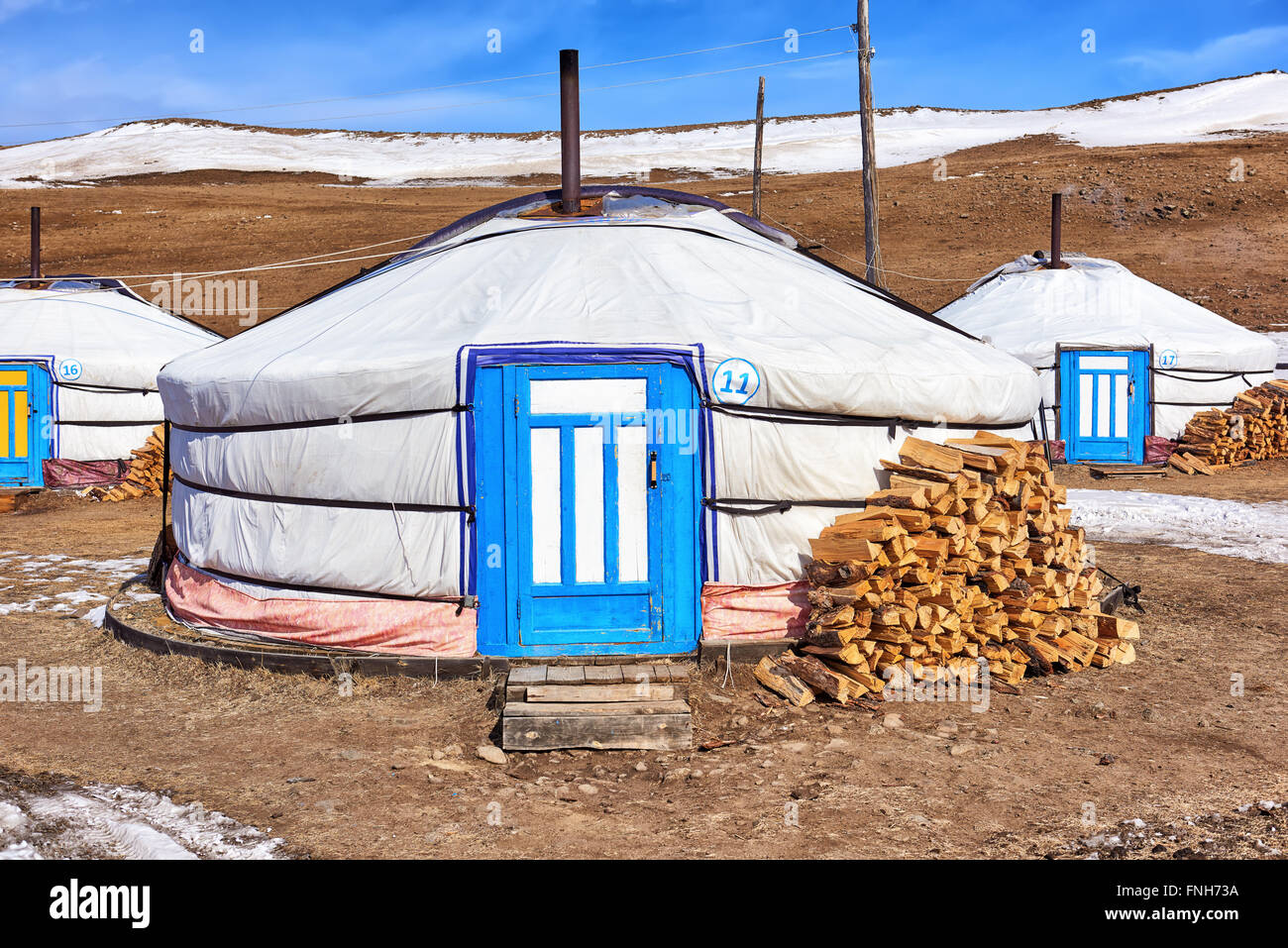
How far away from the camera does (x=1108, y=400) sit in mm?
13648

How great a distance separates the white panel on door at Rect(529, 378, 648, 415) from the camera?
5.41 metres

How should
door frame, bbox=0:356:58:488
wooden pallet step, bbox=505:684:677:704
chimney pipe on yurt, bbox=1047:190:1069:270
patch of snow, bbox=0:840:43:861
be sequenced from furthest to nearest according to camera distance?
chimney pipe on yurt, bbox=1047:190:1069:270
door frame, bbox=0:356:58:488
wooden pallet step, bbox=505:684:677:704
patch of snow, bbox=0:840:43:861

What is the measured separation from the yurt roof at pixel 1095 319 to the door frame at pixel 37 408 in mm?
11137

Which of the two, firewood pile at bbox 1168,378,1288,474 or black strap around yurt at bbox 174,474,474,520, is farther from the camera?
firewood pile at bbox 1168,378,1288,474

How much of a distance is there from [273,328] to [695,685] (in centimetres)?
338

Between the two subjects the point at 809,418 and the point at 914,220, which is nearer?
the point at 809,418

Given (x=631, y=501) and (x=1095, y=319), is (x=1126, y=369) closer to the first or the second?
(x=1095, y=319)

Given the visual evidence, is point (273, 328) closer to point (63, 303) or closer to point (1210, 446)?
point (63, 303)

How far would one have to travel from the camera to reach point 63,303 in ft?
45.1

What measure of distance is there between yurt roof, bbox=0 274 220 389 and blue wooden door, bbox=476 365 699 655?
8.85m

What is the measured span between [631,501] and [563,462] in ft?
1.24

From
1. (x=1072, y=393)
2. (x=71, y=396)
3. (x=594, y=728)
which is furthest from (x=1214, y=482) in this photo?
(x=71, y=396)

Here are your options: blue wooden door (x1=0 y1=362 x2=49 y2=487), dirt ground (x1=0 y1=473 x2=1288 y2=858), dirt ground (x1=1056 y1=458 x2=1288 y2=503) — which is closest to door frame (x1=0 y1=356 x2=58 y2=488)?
blue wooden door (x1=0 y1=362 x2=49 y2=487)

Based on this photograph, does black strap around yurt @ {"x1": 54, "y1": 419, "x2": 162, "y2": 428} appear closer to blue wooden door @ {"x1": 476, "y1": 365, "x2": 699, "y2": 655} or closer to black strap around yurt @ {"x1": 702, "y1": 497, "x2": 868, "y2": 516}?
blue wooden door @ {"x1": 476, "y1": 365, "x2": 699, "y2": 655}
